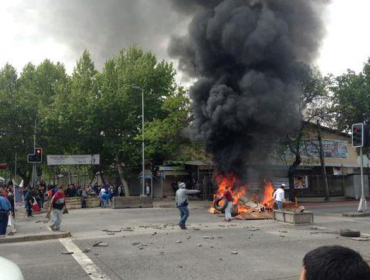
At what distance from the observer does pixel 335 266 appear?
5.25ft

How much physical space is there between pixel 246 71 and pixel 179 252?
16.0m

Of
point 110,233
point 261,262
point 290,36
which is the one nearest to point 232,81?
point 290,36

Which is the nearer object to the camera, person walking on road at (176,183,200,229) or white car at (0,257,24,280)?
white car at (0,257,24,280)

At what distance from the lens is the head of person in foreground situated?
1573mm

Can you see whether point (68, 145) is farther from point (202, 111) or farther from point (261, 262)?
point (261, 262)

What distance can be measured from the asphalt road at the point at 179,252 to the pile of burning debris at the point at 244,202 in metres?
3.16

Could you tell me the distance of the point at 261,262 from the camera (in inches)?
329

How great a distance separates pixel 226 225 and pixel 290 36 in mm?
13788

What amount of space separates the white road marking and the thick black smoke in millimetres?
12517

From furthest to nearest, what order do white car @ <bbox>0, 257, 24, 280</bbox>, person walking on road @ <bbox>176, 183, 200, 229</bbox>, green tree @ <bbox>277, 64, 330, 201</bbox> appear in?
green tree @ <bbox>277, 64, 330, 201</bbox>, person walking on road @ <bbox>176, 183, 200, 229</bbox>, white car @ <bbox>0, 257, 24, 280</bbox>

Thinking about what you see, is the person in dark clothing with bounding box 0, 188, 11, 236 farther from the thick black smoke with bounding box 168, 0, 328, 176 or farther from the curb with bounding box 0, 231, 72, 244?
the thick black smoke with bounding box 168, 0, 328, 176

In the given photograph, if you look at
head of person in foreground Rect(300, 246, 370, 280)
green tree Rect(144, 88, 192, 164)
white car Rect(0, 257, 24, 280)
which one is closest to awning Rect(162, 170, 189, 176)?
green tree Rect(144, 88, 192, 164)

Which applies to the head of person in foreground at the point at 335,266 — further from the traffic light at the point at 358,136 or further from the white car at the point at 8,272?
the traffic light at the point at 358,136

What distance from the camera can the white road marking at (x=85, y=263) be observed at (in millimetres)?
7395
